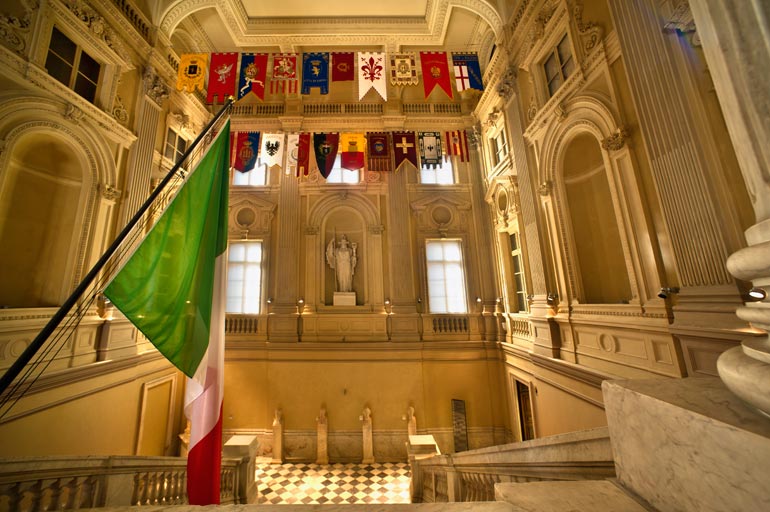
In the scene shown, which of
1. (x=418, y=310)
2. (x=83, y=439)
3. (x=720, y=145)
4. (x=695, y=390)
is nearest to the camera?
(x=695, y=390)

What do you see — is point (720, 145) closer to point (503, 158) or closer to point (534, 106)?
point (534, 106)

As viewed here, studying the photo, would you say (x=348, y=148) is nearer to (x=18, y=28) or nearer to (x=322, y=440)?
(x=18, y=28)

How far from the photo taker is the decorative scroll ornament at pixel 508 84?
7.15 metres

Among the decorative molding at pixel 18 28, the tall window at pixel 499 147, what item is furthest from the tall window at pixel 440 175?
the decorative molding at pixel 18 28

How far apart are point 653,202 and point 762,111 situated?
4.13 metres

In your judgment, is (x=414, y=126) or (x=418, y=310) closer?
(x=418, y=310)

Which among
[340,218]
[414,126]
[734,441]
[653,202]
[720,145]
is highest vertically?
[414,126]

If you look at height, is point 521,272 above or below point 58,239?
below

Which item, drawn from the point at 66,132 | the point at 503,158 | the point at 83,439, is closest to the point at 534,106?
the point at 503,158

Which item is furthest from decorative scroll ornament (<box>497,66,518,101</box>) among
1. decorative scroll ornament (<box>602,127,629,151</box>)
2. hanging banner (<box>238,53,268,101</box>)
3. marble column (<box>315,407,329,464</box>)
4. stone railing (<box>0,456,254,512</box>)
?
marble column (<box>315,407,329,464</box>)

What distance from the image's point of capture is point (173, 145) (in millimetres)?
8383

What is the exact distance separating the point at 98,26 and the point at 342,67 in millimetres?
4820

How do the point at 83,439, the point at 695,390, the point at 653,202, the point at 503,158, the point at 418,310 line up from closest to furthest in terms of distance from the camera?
1. the point at 695,390
2. the point at 653,202
3. the point at 83,439
4. the point at 503,158
5. the point at 418,310

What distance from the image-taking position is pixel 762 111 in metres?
0.88
